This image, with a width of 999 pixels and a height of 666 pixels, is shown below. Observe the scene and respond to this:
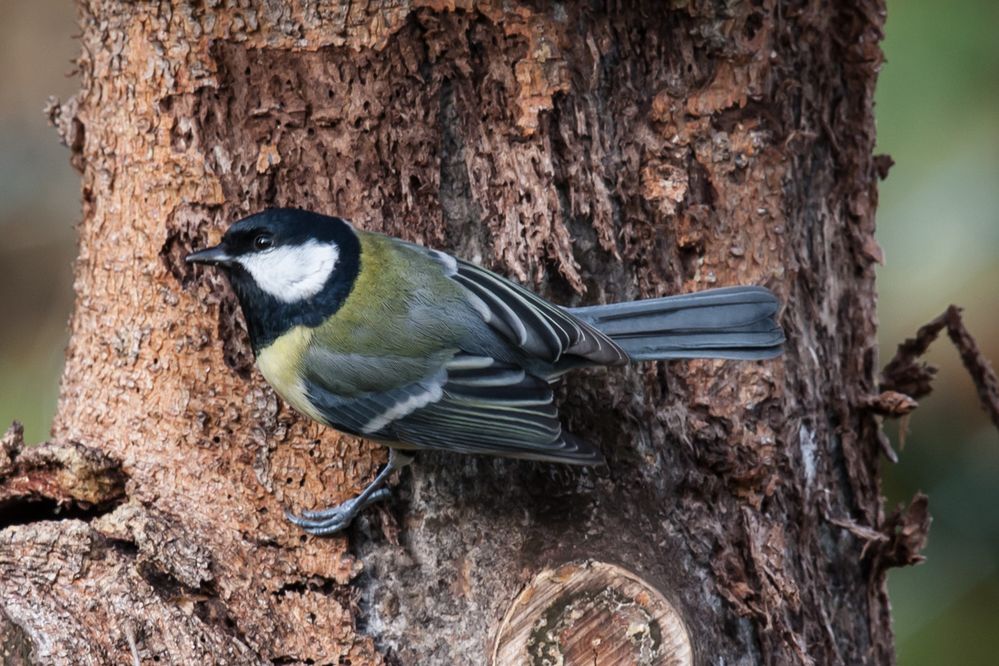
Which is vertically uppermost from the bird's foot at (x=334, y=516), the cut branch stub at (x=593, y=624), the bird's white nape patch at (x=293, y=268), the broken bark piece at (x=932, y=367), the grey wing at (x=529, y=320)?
the bird's white nape patch at (x=293, y=268)

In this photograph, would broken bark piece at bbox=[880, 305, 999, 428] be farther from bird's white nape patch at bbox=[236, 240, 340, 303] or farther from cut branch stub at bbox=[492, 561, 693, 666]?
bird's white nape patch at bbox=[236, 240, 340, 303]

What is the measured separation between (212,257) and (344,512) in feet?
1.77

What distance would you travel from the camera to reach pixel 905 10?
11.7ft

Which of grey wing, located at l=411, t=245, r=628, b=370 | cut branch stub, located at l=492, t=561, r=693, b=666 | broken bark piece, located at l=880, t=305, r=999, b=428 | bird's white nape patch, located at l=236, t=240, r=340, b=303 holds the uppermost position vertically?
bird's white nape patch, located at l=236, t=240, r=340, b=303

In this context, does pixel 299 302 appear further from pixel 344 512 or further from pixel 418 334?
pixel 344 512

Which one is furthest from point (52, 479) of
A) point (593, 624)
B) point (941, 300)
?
point (941, 300)

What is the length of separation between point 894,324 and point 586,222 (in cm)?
177

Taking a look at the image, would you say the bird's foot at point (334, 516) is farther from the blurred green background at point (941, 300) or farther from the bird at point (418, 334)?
the blurred green background at point (941, 300)

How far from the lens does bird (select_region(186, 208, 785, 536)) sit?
1945mm

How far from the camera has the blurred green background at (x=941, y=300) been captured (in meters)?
3.13

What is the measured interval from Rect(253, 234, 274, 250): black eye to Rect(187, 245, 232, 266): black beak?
57 mm

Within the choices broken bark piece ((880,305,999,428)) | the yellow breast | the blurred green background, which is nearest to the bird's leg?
the yellow breast

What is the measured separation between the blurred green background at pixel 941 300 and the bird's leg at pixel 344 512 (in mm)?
1904

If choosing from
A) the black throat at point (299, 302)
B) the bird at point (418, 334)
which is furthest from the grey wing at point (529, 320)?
the black throat at point (299, 302)
